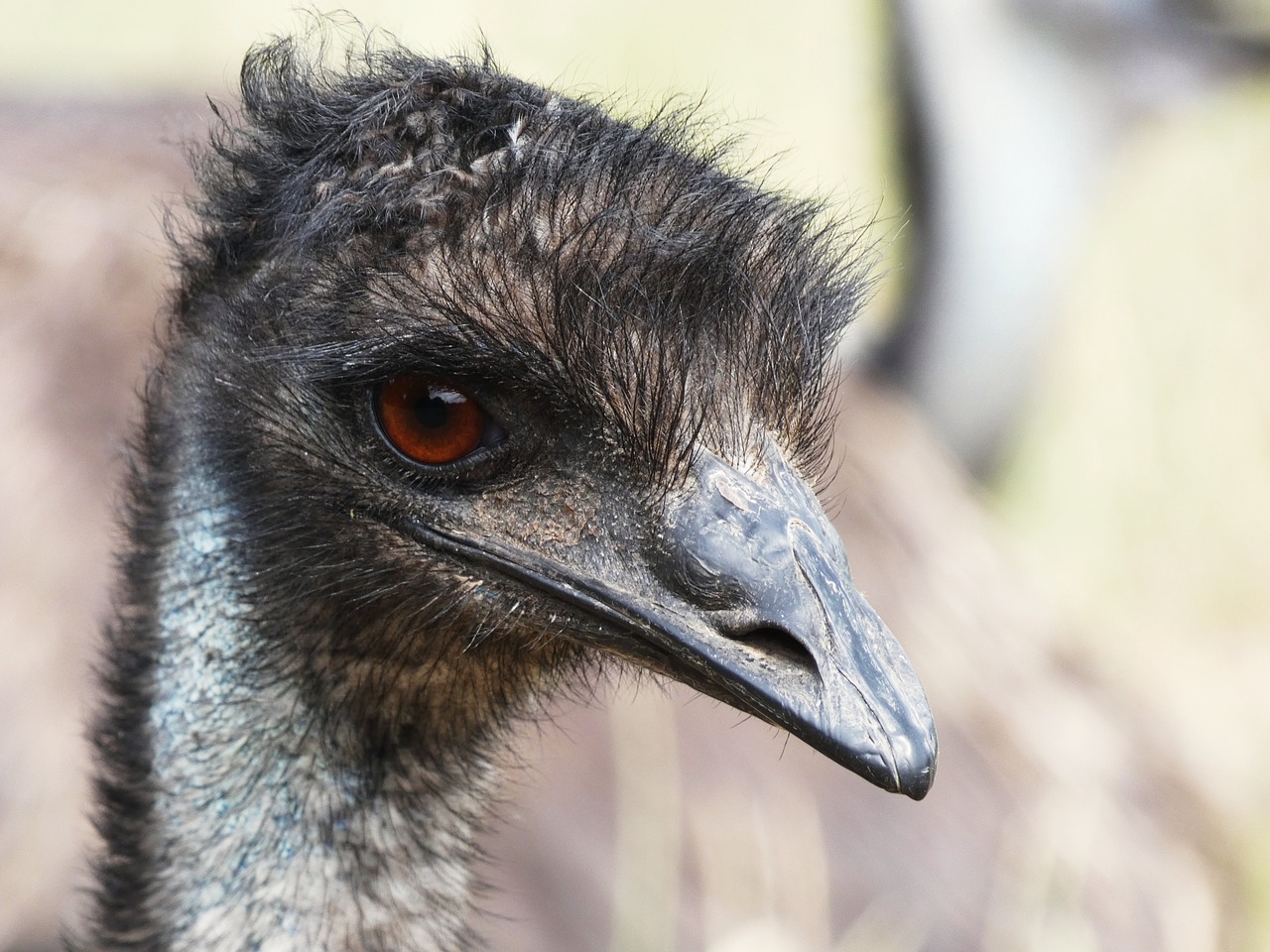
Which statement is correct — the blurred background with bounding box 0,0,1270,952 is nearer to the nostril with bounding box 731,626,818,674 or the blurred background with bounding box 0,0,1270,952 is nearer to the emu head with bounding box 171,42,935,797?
the emu head with bounding box 171,42,935,797

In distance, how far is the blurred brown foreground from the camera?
238 centimetres

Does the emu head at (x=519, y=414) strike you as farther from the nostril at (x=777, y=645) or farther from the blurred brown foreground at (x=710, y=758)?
the blurred brown foreground at (x=710, y=758)

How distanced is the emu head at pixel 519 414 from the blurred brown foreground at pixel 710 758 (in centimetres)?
46

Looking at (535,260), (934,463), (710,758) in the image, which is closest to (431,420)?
(535,260)

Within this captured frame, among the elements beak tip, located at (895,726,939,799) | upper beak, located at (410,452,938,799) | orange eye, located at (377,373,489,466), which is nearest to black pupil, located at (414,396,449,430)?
orange eye, located at (377,373,489,466)

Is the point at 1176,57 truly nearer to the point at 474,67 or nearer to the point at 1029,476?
the point at 1029,476

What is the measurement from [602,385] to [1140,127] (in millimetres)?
3619

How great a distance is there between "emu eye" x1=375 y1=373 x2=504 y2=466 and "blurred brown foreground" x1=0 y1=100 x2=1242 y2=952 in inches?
22.5

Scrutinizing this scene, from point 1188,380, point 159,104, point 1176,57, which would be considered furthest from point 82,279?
point 1188,380

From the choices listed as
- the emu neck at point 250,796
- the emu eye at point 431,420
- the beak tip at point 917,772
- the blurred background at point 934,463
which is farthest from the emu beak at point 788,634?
the blurred background at point 934,463

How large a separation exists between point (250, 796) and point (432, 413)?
0.43 m

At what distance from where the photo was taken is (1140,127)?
4555 millimetres

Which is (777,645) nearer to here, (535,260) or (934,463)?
(535,260)

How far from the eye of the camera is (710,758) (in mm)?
2809
